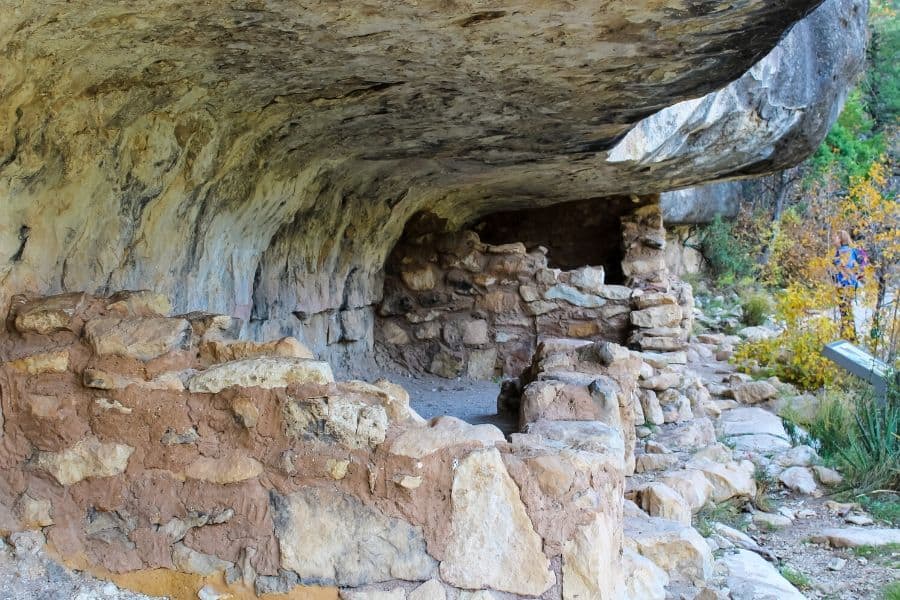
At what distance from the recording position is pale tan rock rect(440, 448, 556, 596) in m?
1.84

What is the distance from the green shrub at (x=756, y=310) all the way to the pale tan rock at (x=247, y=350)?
938 cm

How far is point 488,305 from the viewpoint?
19.9ft

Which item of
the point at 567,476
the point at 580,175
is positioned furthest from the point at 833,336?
the point at 567,476

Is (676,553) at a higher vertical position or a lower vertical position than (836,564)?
higher

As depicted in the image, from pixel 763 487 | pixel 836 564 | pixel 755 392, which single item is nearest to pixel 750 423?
pixel 755 392

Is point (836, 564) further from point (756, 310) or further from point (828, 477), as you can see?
point (756, 310)

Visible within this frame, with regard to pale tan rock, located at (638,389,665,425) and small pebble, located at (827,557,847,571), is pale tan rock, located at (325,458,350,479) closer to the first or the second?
small pebble, located at (827,557,847,571)

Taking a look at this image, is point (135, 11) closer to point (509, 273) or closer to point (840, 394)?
point (509, 273)

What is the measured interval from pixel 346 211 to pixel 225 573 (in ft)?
10.1

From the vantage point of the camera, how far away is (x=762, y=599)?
264cm

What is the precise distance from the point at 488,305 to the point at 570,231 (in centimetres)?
164

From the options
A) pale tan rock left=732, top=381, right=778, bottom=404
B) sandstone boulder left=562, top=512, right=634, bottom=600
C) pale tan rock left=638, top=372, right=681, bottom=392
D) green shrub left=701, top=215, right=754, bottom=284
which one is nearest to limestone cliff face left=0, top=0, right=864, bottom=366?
sandstone boulder left=562, top=512, right=634, bottom=600

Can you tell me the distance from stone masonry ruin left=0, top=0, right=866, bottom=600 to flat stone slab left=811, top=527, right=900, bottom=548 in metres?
0.74

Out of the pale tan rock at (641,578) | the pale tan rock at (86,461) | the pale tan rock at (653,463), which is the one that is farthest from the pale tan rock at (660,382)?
the pale tan rock at (86,461)
